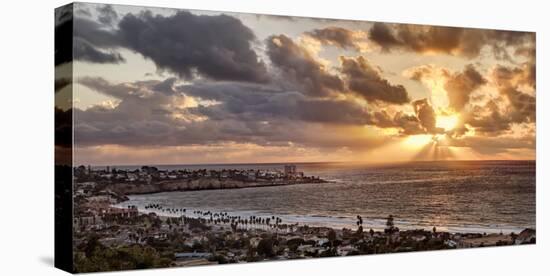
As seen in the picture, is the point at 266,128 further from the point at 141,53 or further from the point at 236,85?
the point at 141,53

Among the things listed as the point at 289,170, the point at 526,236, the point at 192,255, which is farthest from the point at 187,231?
the point at 526,236

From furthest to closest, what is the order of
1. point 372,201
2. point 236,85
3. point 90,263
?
point 372,201, point 236,85, point 90,263

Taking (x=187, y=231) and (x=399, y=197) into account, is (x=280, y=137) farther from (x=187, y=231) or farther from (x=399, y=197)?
(x=399, y=197)

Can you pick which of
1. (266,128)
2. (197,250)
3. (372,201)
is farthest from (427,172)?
(197,250)

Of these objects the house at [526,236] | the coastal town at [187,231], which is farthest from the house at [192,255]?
the house at [526,236]

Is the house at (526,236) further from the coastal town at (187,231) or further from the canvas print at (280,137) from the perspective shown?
the coastal town at (187,231)

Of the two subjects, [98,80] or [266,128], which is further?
[266,128]
